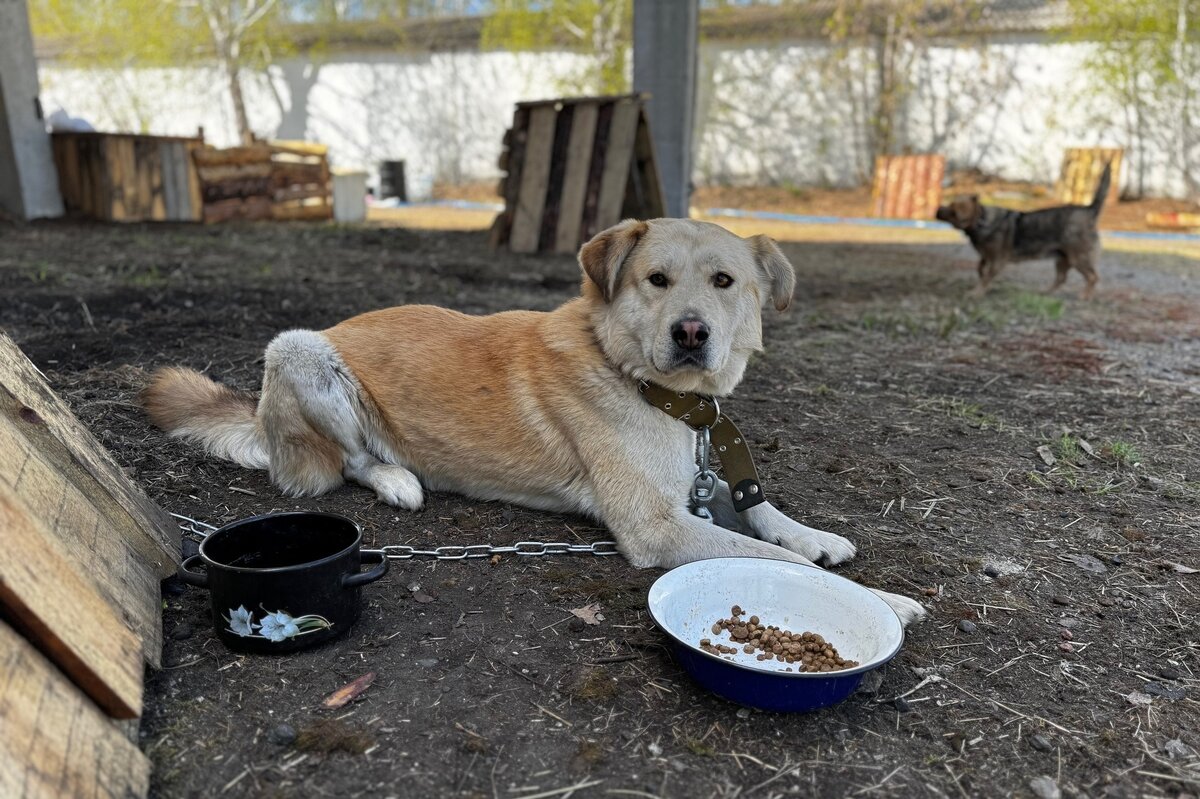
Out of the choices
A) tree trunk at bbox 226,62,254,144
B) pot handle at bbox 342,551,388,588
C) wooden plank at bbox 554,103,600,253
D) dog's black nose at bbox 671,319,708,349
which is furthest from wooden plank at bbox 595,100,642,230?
tree trunk at bbox 226,62,254,144

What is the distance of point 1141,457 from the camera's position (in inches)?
178

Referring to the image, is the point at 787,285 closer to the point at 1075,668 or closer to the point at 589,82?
the point at 1075,668

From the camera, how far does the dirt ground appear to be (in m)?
2.19

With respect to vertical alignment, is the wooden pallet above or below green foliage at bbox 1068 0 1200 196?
below

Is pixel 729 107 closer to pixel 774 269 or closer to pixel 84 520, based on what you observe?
pixel 774 269

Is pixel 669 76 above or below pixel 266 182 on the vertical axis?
above

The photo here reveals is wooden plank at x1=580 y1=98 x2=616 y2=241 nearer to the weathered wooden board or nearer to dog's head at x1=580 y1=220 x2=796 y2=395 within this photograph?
dog's head at x1=580 y1=220 x2=796 y2=395

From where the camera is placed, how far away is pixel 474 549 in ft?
10.9

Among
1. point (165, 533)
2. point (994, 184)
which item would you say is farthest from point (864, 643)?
point (994, 184)

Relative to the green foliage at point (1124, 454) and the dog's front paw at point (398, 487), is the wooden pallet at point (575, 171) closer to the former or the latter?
the green foliage at point (1124, 454)

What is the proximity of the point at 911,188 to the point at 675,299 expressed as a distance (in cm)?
1687

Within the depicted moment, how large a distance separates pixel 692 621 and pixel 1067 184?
19096 mm

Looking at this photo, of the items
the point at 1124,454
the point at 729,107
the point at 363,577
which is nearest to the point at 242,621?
the point at 363,577

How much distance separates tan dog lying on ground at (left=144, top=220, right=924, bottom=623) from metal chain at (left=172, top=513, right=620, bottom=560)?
0.14m
